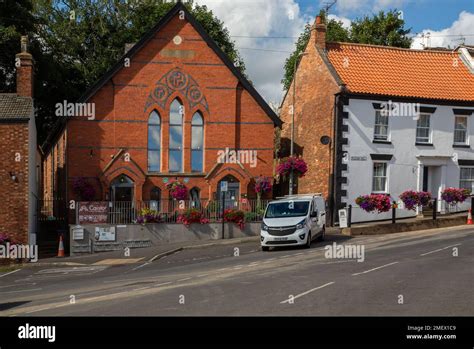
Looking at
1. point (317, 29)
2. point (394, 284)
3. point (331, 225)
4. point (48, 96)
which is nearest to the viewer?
point (394, 284)

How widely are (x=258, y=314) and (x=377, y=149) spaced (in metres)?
22.2

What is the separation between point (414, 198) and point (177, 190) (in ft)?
41.1

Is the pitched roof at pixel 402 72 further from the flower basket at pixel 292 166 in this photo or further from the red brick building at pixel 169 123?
the red brick building at pixel 169 123

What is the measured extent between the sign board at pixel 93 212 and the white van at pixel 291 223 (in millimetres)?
8558

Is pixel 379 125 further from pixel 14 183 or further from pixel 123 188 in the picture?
pixel 14 183

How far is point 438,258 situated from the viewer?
59.0 ft

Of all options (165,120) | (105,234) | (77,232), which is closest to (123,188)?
(105,234)

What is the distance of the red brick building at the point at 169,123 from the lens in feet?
96.1

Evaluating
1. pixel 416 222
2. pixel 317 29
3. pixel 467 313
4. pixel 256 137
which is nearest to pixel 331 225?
pixel 416 222

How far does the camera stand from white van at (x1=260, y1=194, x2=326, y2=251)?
22.0m


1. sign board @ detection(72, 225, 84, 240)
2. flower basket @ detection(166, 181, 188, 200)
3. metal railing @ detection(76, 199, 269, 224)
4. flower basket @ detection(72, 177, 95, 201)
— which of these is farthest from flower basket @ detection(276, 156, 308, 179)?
sign board @ detection(72, 225, 84, 240)

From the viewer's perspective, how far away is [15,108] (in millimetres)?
25828

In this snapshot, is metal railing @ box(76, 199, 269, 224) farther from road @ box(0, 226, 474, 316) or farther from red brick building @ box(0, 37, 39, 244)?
road @ box(0, 226, 474, 316)
